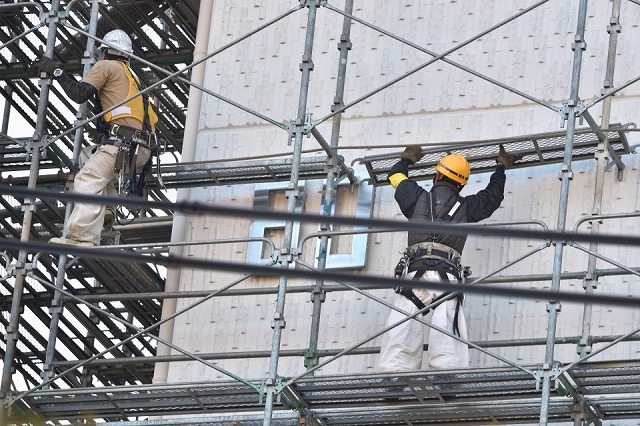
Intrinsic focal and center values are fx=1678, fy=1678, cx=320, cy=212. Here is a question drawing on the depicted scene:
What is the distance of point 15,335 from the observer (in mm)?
15984

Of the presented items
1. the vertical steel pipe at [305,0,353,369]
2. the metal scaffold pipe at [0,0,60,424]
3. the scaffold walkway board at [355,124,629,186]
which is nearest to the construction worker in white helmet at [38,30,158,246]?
the metal scaffold pipe at [0,0,60,424]

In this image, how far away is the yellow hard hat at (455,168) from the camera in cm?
1538

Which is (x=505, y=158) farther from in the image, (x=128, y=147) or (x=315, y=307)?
(x=128, y=147)

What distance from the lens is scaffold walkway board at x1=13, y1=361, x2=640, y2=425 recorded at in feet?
47.1

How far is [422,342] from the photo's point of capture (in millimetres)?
15148

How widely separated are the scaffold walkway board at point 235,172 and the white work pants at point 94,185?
1.88 ft

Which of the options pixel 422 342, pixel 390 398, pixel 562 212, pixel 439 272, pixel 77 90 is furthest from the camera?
pixel 77 90

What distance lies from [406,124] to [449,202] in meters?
1.88

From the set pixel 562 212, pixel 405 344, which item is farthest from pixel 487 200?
pixel 405 344

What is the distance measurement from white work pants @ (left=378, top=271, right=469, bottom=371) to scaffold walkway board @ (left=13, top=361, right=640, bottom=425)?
0.27m

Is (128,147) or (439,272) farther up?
(128,147)

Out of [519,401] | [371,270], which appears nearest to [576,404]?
[519,401]

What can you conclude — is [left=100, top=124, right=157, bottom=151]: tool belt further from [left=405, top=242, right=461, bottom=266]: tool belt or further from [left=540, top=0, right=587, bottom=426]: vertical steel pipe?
[left=540, top=0, right=587, bottom=426]: vertical steel pipe

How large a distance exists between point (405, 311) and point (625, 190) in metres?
2.49
